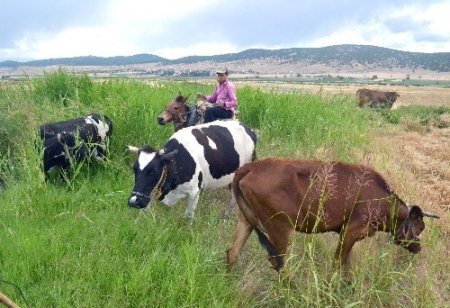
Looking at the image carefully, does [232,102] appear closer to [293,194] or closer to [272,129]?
[272,129]

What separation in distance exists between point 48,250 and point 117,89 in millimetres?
7018

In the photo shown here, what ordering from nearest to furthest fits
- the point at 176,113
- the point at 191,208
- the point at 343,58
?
1. the point at 191,208
2. the point at 176,113
3. the point at 343,58

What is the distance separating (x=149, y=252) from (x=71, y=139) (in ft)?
10.7

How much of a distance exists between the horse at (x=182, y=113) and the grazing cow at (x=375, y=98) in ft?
55.9

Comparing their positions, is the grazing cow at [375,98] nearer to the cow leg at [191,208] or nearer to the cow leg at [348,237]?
the cow leg at [191,208]

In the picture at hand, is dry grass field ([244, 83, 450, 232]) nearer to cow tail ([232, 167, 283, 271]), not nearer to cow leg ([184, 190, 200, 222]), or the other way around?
cow tail ([232, 167, 283, 271])

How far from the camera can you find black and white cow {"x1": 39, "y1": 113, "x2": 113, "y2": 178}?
6992mm

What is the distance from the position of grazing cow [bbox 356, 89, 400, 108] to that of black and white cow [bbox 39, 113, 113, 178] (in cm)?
1910

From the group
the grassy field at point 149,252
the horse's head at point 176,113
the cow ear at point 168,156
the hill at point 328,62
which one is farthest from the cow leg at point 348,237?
the hill at point 328,62

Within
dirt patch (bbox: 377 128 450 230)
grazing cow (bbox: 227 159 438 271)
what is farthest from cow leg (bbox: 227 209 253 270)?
dirt patch (bbox: 377 128 450 230)

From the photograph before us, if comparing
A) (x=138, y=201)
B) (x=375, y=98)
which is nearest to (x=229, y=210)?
(x=138, y=201)

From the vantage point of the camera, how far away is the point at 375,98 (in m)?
25.8

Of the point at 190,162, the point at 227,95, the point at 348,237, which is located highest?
the point at 227,95

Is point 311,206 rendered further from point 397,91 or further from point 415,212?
point 397,91
